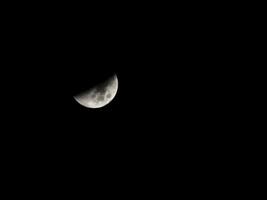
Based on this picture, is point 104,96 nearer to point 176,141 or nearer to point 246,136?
point 176,141

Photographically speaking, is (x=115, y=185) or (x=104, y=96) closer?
(x=104, y=96)

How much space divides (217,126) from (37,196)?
2.45 meters

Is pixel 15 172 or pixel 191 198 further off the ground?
pixel 15 172

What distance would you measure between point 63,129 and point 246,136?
236 cm

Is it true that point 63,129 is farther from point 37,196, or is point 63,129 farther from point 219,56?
point 219,56

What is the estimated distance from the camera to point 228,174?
2791 millimetres

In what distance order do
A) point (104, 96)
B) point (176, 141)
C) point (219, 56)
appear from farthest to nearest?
point (176, 141)
point (219, 56)
point (104, 96)

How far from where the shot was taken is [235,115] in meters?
2.77

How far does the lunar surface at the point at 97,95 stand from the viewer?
2188 millimetres

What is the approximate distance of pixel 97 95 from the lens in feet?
7.24

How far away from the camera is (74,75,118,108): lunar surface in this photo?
2188mm

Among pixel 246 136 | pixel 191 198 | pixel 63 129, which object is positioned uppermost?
pixel 63 129

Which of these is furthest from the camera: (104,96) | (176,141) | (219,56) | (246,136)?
(176,141)

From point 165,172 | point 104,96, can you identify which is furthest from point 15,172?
point 165,172
